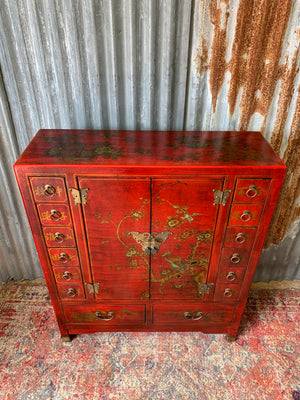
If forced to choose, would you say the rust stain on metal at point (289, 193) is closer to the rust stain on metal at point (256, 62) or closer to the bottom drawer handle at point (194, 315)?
the rust stain on metal at point (256, 62)

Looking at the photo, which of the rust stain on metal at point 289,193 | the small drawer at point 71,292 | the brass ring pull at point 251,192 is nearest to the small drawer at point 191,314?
the small drawer at point 71,292

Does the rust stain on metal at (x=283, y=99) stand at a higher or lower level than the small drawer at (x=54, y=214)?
higher

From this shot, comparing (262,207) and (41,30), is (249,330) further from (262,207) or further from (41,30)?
(41,30)

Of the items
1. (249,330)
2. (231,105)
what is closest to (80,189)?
(231,105)

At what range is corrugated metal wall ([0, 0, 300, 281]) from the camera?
1.70 metres

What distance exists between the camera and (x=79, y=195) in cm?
158

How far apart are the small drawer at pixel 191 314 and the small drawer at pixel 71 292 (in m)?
0.51

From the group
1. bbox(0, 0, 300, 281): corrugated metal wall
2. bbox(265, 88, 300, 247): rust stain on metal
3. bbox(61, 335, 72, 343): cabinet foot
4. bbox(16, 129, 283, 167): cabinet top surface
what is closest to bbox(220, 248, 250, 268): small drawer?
bbox(16, 129, 283, 167): cabinet top surface

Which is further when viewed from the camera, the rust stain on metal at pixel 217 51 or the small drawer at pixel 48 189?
the rust stain on metal at pixel 217 51

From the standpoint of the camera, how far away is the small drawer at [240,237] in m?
1.73

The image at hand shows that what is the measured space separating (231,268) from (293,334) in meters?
0.94

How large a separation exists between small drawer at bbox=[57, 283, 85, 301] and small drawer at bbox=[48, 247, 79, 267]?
0.60 ft

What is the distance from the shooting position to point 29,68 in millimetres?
1833

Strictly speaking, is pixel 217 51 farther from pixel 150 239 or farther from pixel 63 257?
pixel 63 257
